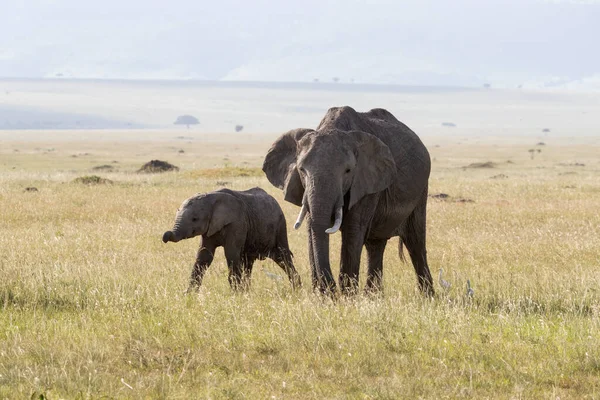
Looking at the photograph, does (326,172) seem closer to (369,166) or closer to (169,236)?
(369,166)

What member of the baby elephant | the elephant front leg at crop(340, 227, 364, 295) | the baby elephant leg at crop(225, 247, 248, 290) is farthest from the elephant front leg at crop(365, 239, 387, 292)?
the elephant front leg at crop(340, 227, 364, 295)

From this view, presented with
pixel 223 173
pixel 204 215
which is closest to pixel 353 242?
pixel 204 215

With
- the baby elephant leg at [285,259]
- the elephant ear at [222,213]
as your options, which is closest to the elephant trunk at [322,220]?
the elephant ear at [222,213]

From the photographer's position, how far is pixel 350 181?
10.8m

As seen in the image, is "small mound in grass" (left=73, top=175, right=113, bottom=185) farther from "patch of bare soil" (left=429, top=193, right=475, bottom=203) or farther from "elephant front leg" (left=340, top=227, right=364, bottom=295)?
"elephant front leg" (left=340, top=227, right=364, bottom=295)

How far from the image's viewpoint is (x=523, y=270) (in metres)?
14.9

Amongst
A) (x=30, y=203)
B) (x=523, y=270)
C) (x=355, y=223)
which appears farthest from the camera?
→ (x=30, y=203)

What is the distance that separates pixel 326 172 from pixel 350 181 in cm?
54

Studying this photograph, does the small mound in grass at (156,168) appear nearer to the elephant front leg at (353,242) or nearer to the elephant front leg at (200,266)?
the elephant front leg at (200,266)

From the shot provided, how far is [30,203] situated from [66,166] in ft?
113

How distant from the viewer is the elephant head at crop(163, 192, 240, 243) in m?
12.2

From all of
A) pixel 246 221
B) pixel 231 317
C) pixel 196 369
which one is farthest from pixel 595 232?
pixel 196 369

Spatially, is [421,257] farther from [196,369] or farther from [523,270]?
[196,369]

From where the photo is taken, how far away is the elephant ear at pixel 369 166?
10.9 meters
